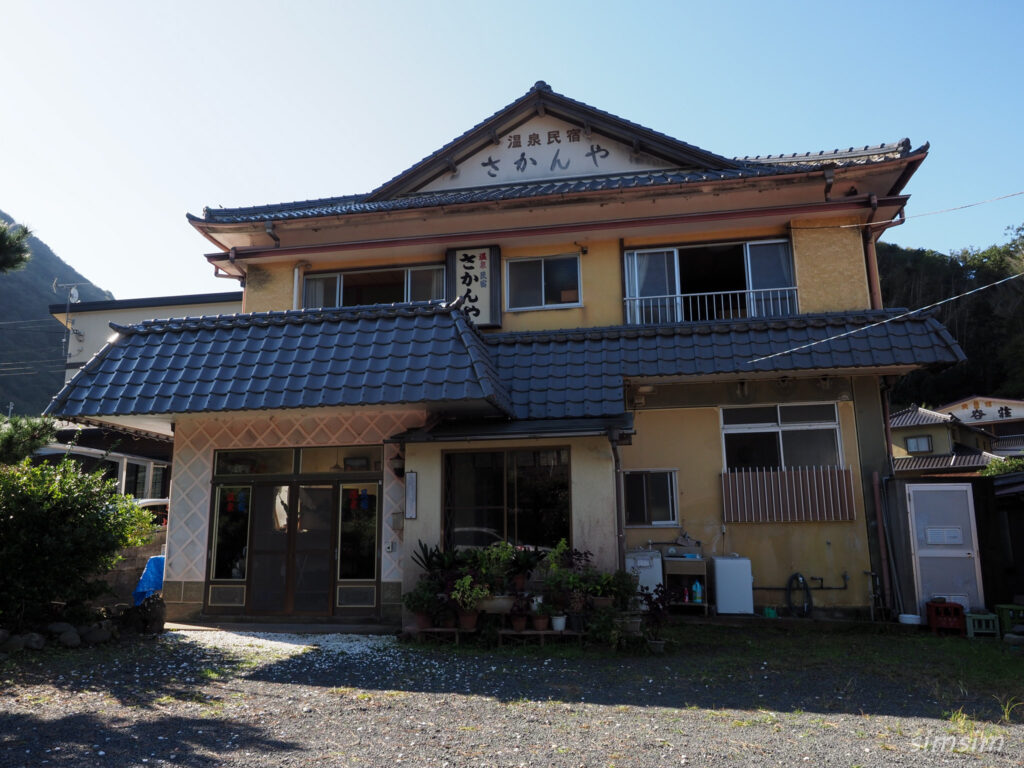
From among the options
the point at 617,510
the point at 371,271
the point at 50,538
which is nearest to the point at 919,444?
the point at 371,271

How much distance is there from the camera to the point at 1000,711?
5746 millimetres

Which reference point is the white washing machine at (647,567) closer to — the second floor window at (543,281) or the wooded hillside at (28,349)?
the second floor window at (543,281)

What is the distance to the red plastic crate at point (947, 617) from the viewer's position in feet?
31.4

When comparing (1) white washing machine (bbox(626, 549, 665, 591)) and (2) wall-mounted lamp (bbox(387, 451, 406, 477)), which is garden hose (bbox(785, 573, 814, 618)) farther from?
(2) wall-mounted lamp (bbox(387, 451, 406, 477))

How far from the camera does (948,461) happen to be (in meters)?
33.2

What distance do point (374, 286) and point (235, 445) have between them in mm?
4429

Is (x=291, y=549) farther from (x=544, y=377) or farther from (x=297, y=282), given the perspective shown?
(x=297, y=282)

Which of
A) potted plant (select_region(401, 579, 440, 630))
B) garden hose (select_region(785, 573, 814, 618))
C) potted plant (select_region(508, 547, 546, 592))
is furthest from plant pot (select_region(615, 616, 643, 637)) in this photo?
garden hose (select_region(785, 573, 814, 618))

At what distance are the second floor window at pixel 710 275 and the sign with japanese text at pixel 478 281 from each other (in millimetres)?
2309

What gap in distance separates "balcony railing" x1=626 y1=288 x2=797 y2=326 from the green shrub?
8.35m

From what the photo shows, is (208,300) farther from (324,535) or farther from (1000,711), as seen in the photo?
(1000,711)

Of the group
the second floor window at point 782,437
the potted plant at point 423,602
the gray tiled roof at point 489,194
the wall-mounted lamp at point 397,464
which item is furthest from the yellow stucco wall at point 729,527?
the gray tiled roof at point 489,194

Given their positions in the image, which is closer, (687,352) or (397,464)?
(397,464)

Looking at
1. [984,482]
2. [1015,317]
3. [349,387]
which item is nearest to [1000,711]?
[984,482]
